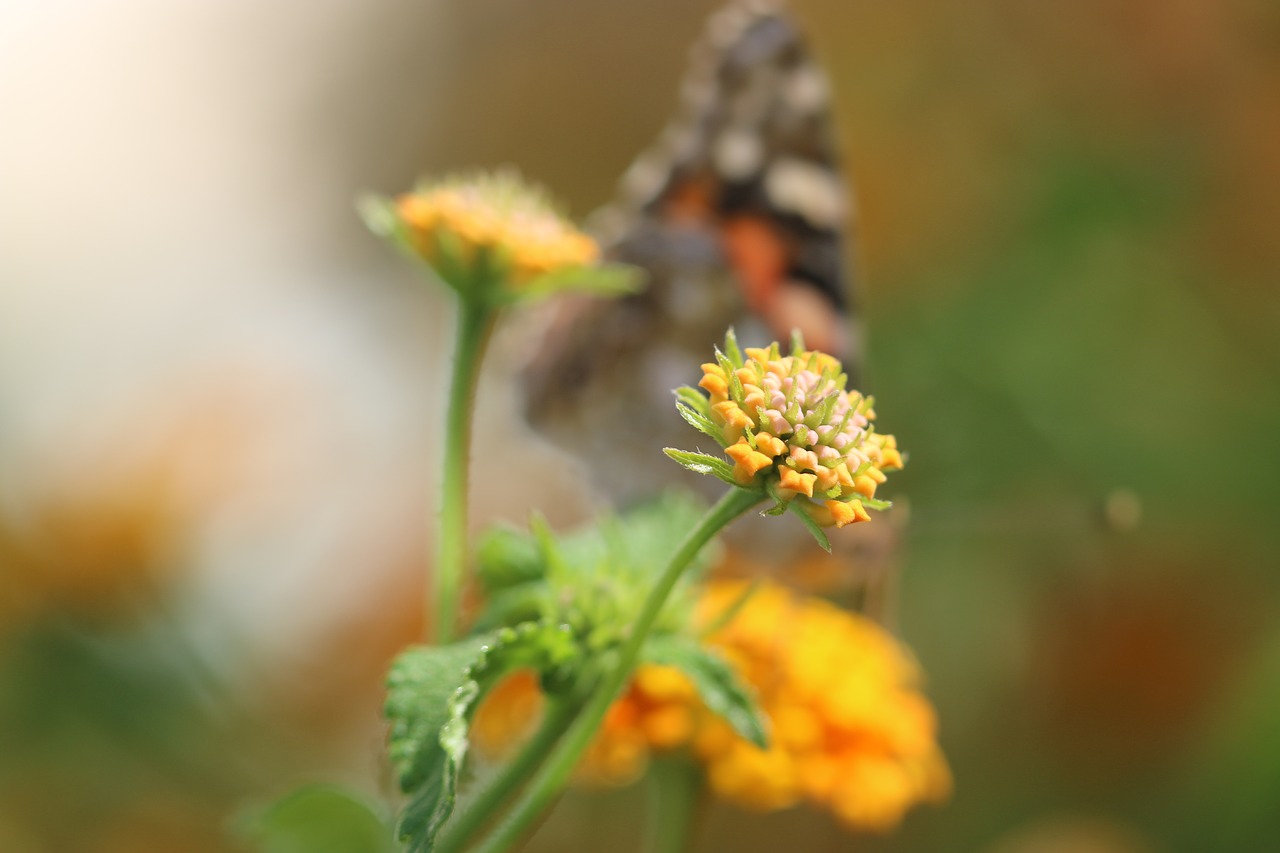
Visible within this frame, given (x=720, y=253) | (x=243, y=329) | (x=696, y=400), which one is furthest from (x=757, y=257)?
(x=243, y=329)

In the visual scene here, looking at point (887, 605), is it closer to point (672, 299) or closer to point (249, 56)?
point (672, 299)

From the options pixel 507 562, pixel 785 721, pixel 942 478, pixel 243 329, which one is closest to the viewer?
pixel 507 562

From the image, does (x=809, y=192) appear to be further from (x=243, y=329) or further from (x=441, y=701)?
(x=243, y=329)

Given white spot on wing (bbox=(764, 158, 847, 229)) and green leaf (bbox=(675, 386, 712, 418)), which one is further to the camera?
white spot on wing (bbox=(764, 158, 847, 229))

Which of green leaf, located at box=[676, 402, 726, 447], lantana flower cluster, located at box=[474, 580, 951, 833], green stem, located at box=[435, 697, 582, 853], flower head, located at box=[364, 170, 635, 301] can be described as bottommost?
lantana flower cluster, located at box=[474, 580, 951, 833]

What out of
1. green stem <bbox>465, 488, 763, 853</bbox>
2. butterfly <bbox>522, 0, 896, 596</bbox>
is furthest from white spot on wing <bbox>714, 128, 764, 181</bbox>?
green stem <bbox>465, 488, 763, 853</bbox>

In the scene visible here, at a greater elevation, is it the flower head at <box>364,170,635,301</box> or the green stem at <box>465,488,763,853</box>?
the flower head at <box>364,170,635,301</box>

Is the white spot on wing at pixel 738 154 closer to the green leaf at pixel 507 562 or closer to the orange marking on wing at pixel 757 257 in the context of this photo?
the orange marking on wing at pixel 757 257

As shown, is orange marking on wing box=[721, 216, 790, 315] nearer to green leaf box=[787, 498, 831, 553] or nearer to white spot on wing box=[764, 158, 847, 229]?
white spot on wing box=[764, 158, 847, 229]
